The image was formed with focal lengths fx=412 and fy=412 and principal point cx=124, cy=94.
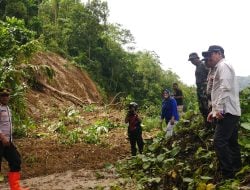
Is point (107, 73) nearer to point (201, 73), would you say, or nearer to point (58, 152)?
point (58, 152)

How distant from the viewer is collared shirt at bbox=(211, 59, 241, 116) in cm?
541

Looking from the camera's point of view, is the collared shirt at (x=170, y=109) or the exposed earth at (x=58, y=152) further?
the collared shirt at (x=170, y=109)

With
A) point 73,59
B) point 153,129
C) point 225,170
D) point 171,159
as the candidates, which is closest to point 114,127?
point 153,129

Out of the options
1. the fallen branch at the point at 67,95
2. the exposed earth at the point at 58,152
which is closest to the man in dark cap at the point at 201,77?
the exposed earth at the point at 58,152

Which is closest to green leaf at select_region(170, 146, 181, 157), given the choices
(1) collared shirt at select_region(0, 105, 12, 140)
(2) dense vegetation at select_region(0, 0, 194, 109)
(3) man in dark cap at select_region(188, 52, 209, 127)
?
(3) man in dark cap at select_region(188, 52, 209, 127)

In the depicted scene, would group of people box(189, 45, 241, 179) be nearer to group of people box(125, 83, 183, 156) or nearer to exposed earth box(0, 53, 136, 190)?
exposed earth box(0, 53, 136, 190)

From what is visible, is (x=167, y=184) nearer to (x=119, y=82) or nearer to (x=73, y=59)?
(x=73, y=59)

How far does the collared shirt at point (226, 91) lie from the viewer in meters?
5.41

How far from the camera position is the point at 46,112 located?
20531mm

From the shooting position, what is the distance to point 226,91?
541cm

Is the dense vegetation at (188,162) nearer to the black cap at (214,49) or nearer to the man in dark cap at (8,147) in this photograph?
the black cap at (214,49)

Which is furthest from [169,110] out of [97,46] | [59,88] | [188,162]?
[97,46]

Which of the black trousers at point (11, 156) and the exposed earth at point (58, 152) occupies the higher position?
the black trousers at point (11, 156)

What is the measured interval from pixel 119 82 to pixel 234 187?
35726 mm
